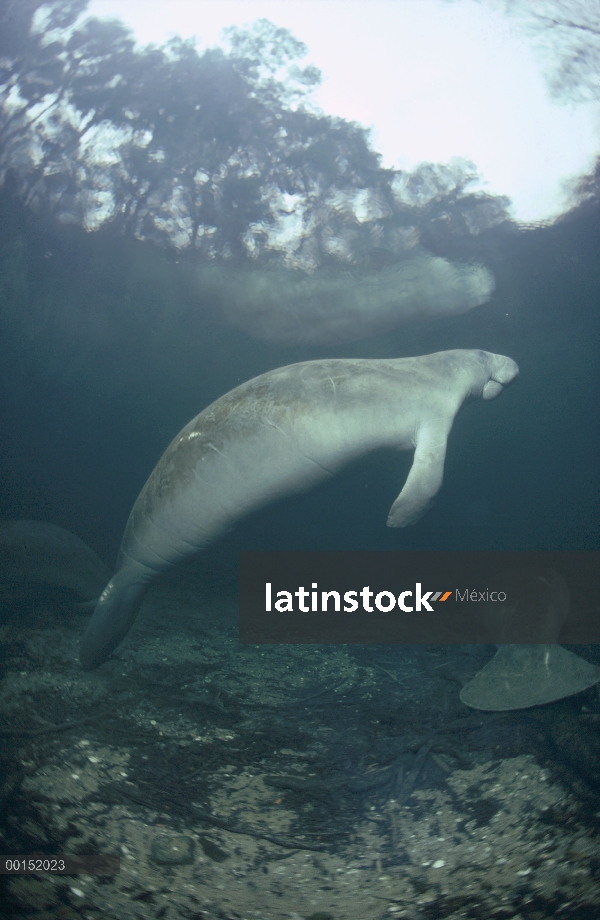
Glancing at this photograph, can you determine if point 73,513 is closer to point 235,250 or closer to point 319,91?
point 235,250

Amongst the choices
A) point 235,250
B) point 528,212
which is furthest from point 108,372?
point 528,212

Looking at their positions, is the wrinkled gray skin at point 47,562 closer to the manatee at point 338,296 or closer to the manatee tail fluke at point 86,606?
the manatee tail fluke at point 86,606

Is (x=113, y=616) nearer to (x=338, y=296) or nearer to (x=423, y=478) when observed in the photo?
(x=423, y=478)

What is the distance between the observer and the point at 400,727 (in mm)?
2650

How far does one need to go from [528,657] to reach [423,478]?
1.57 meters

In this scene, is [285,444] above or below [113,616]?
above

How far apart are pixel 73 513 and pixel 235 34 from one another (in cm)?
783

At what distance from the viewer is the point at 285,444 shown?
281 centimetres
